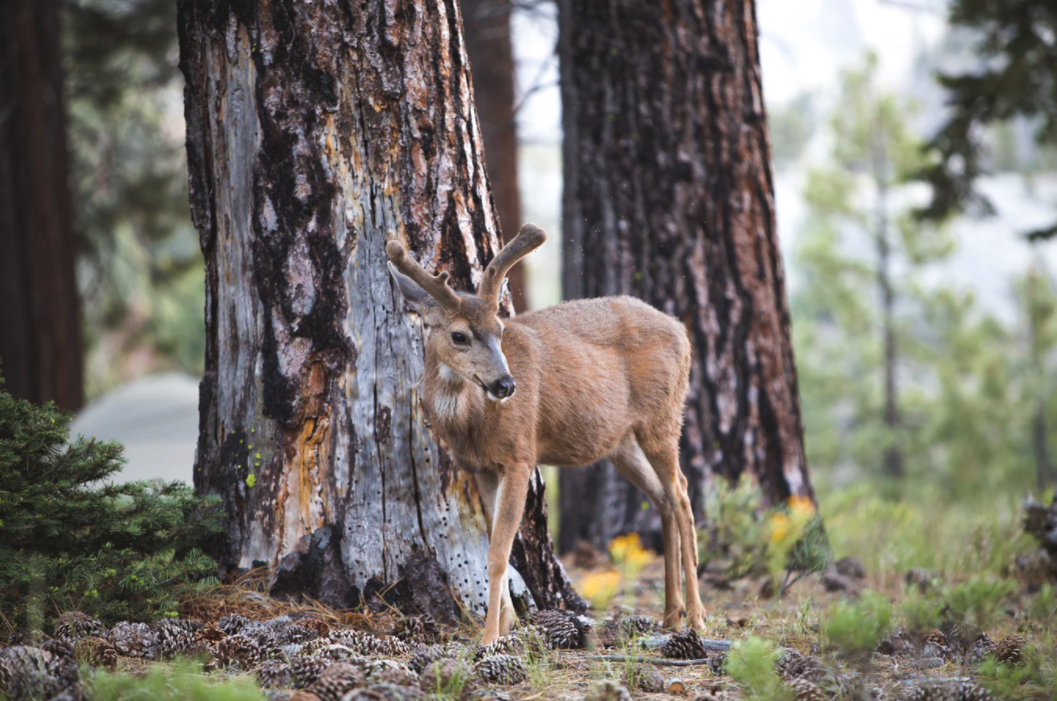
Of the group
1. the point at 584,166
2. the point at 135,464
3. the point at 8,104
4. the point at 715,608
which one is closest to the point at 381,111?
the point at 584,166

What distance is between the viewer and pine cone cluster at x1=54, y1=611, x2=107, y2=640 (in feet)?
11.1

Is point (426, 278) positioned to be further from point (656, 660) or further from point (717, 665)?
point (717, 665)

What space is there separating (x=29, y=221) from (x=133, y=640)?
399 inches

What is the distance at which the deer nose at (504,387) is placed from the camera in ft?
12.3

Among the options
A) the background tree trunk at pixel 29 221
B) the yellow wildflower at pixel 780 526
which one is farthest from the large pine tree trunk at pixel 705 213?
the background tree trunk at pixel 29 221

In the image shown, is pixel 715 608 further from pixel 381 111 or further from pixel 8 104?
pixel 8 104

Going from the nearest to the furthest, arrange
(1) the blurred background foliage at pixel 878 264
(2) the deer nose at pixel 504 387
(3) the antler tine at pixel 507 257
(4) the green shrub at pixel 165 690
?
(4) the green shrub at pixel 165 690 → (2) the deer nose at pixel 504 387 → (3) the antler tine at pixel 507 257 → (1) the blurred background foliage at pixel 878 264

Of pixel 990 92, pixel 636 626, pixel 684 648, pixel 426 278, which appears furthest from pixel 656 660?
pixel 990 92

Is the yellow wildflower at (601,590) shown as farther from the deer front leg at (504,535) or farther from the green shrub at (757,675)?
the green shrub at (757,675)

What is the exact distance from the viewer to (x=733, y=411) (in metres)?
6.27

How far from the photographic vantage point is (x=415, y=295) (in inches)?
158

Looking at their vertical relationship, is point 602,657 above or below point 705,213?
below

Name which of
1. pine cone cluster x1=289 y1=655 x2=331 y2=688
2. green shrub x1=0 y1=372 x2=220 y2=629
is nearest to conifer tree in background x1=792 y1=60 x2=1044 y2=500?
green shrub x1=0 y1=372 x2=220 y2=629

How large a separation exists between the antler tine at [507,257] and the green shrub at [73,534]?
1646 mm
